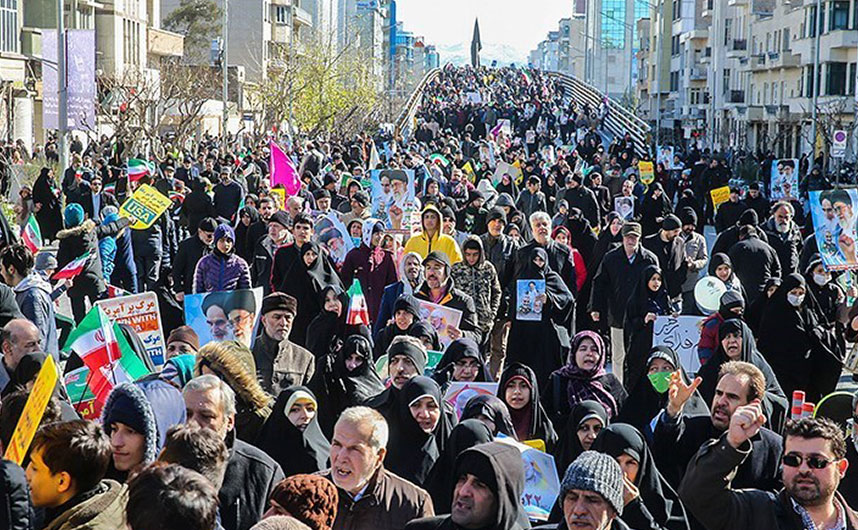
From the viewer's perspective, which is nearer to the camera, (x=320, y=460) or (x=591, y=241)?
(x=320, y=460)

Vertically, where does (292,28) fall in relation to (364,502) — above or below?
above

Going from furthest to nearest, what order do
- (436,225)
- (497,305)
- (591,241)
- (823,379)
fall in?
(591,241) < (436,225) < (497,305) < (823,379)

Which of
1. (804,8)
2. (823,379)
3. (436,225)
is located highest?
(804,8)

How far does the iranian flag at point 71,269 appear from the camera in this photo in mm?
14062

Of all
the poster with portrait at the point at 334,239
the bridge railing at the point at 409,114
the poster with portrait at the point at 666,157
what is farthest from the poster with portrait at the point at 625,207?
the bridge railing at the point at 409,114

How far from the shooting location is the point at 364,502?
20.7 feet

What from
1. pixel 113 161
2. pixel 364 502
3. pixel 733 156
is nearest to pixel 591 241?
pixel 364 502

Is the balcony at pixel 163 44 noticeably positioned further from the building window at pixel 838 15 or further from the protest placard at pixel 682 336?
the protest placard at pixel 682 336

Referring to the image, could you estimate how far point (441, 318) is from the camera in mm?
11273

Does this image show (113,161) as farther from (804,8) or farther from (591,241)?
(804,8)

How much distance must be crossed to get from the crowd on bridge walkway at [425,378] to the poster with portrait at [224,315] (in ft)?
0.06

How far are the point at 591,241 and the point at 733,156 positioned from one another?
44.3 meters

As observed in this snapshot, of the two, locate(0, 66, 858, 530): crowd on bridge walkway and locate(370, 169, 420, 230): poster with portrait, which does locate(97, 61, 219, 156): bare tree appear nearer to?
locate(0, 66, 858, 530): crowd on bridge walkway

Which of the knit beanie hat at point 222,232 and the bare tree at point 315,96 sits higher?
the bare tree at point 315,96
